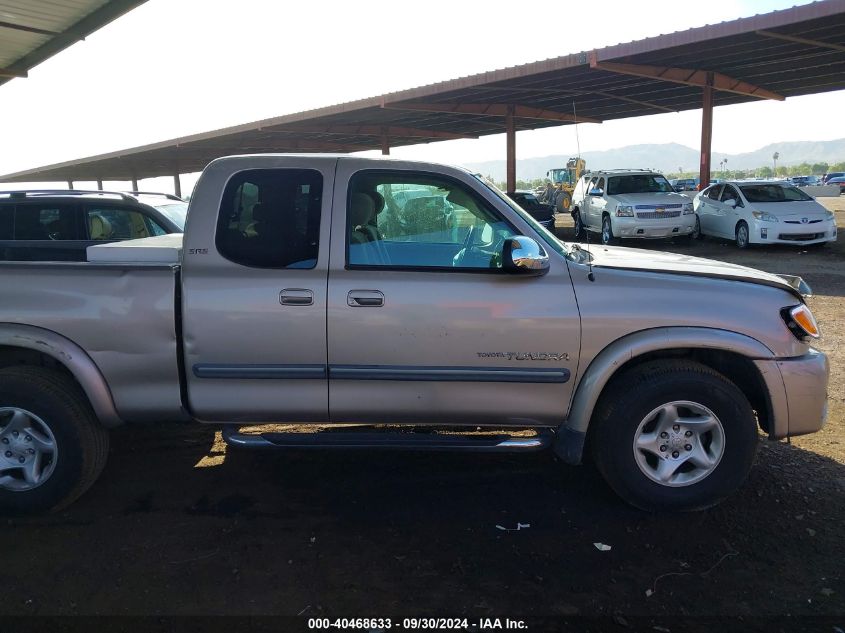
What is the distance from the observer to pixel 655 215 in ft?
53.8

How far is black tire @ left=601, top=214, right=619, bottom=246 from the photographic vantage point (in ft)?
55.3

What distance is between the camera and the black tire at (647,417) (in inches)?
138

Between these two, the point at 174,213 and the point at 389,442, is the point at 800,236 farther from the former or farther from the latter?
the point at 389,442

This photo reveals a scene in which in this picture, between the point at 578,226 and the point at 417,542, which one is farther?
the point at 578,226

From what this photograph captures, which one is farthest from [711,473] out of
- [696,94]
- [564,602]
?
[696,94]

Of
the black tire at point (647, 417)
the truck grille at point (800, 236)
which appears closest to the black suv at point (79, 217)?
the black tire at point (647, 417)

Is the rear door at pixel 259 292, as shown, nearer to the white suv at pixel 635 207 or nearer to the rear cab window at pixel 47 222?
the rear cab window at pixel 47 222

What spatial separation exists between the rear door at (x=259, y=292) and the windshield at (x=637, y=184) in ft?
49.6

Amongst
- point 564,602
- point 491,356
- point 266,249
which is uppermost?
point 266,249

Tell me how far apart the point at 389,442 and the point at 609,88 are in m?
19.9

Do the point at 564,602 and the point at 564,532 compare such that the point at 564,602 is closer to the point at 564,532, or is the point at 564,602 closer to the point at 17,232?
the point at 564,532

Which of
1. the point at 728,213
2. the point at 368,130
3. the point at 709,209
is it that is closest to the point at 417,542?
the point at 728,213

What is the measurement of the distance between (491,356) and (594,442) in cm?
78

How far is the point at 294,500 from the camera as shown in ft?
12.7
